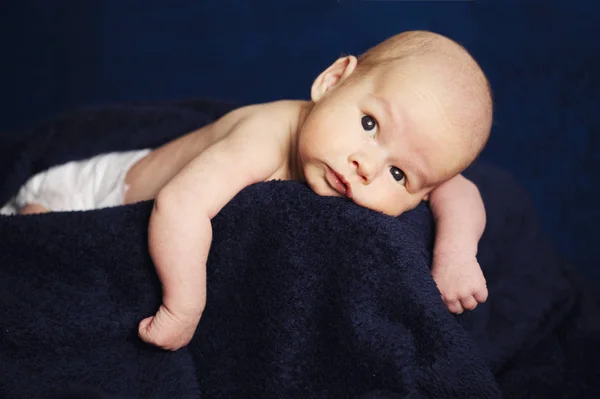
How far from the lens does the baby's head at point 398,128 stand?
84 centimetres

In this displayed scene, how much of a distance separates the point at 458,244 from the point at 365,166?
21 centimetres

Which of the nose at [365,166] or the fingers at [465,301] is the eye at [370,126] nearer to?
the nose at [365,166]

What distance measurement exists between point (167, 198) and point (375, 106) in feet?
0.98

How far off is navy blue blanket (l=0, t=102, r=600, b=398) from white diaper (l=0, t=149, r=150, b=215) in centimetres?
26

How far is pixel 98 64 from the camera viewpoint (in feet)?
6.36

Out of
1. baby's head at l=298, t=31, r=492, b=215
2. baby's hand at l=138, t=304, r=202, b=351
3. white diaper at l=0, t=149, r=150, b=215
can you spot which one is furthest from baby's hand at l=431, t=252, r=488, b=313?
white diaper at l=0, t=149, r=150, b=215

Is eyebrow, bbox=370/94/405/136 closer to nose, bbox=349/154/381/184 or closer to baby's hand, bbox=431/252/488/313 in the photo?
nose, bbox=349/154/381/184

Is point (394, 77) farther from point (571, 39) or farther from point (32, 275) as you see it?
point (571, 39)

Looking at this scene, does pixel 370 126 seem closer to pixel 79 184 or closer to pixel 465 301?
pixel 465 301

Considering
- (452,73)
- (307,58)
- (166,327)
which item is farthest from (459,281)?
(307,58)

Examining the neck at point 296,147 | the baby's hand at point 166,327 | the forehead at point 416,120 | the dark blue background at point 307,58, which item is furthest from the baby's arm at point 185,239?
the dark blue background at point 307,58

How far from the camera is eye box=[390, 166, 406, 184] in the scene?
2.85 feet

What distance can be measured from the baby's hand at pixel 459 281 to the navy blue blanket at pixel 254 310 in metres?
0.04

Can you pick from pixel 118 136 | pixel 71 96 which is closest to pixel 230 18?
pixel 71 96
